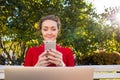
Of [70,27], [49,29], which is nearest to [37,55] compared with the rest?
[49,29]

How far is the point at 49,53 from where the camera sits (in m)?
1.93

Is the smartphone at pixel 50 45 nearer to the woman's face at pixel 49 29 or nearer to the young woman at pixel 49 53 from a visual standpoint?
the young woman at pixel 49 53

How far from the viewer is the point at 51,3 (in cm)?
1010

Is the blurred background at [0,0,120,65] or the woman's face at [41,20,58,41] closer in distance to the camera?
the woman's face at [41,20,58,41]

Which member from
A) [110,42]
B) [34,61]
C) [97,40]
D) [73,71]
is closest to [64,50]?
[34,61]

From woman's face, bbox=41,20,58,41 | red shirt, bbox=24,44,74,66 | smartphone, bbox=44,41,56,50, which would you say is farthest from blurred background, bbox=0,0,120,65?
smartphone, bbox=44,41,56,50

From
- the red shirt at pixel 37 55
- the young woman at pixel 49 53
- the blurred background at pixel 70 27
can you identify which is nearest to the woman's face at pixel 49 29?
the young woman at pixel 49 53

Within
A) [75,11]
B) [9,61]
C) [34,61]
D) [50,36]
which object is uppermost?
[75,11]

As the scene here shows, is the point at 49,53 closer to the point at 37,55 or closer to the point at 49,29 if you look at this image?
the point at 49,29

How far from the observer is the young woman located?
1956 mm

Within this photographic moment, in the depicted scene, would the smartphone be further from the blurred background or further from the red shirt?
the blurred background

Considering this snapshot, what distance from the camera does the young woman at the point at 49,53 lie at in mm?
1956

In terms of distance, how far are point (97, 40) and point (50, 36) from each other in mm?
8498

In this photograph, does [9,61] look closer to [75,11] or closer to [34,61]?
[75,11]
